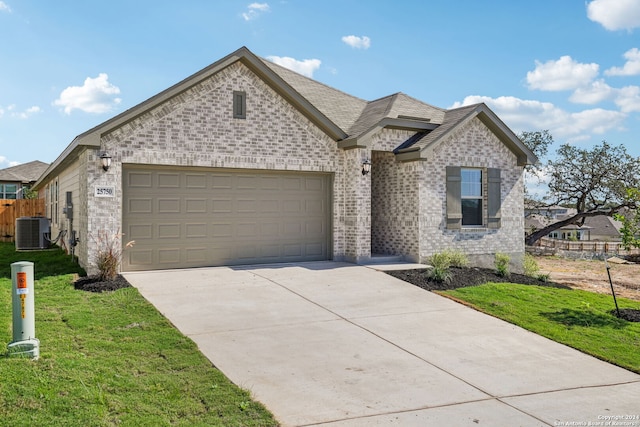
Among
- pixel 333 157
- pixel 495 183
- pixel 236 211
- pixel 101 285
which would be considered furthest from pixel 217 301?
pixel 495 183

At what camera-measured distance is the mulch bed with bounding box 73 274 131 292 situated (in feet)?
33.7

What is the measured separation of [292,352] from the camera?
688cm

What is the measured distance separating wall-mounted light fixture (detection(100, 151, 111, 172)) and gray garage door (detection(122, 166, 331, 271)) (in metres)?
0.50

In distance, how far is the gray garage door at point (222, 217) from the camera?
12102 millimetres

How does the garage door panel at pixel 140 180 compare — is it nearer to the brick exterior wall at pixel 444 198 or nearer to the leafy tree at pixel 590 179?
the brick exterior wall at pixel 444 198

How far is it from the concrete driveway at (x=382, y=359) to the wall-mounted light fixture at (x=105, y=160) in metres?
2.51

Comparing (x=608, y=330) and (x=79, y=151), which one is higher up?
(x=79, y=151)

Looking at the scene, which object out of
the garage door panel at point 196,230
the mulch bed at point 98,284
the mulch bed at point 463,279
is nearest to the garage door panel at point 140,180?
the garage door panel at point 196,230

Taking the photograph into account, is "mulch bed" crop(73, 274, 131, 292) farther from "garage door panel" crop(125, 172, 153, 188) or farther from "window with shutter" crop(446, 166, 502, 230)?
"window with shutter" crop(446, 166, 502, 230)

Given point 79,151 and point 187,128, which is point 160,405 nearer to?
point 187,128

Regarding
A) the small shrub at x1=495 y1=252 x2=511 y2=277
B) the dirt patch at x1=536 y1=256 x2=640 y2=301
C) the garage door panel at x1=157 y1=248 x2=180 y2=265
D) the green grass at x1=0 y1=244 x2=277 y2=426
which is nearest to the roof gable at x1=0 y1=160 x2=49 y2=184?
the garage door panel at x1=157 y1=248 x2=180 y2=265

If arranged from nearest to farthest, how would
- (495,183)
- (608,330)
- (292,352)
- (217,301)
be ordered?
(292,352) < (608,330) < (217,301) < (495,183)

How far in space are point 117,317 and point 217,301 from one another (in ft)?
5.93

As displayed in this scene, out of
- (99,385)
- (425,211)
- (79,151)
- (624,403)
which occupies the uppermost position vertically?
(79,151)
